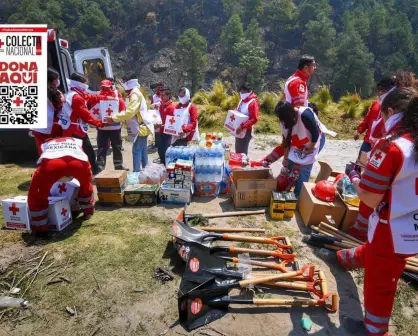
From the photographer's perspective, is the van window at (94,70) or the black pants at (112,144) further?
the van window at (94,70)

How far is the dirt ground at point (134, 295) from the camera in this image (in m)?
2.68

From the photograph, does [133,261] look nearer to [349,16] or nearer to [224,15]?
[349,16]

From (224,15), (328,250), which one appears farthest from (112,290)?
(224,15)

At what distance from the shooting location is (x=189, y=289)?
2764 millimetres

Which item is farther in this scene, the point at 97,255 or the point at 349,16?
the point at 349,16

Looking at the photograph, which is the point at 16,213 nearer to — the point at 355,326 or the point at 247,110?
the point at 355,326

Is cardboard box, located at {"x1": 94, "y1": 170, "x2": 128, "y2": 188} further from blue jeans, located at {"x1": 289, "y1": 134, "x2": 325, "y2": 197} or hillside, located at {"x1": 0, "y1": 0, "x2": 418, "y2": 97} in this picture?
hillside, located at {"x1": 0, "y1": 0, "x2": 418, "y2": 97}

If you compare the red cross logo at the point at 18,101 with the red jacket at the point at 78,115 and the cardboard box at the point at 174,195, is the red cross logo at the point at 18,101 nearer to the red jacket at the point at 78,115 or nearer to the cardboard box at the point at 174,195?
the red jacket at the point at 78,115

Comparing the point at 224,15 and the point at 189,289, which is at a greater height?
the point at 224,15

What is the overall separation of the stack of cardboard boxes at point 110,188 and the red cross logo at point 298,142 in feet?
8.18

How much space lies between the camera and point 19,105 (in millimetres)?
5094

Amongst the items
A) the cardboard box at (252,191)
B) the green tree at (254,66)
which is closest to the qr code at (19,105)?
the cardboard box at (252,191)

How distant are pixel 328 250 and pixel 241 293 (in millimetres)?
1223

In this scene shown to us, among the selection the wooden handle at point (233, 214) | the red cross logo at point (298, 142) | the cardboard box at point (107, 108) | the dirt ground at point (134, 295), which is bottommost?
the dirt ground at point (134, 295)
